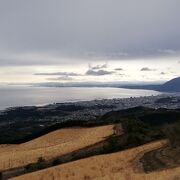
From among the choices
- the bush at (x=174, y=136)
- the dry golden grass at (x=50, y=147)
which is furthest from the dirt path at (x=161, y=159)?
the dry golden grass at (x=50, y=147)

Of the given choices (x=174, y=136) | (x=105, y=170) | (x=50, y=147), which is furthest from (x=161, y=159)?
(x=50, y=147)

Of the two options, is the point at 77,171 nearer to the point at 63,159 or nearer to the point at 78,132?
the point at 63,159

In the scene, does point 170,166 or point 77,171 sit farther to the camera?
point 77,171

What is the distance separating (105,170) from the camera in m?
26.9

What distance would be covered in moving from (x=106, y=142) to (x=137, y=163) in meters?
11.0

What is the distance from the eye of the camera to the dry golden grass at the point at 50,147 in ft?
117

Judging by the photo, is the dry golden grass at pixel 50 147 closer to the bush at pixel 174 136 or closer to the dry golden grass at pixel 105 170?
the dry golden grass at pixel 105 170

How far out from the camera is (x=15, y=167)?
1305 inches

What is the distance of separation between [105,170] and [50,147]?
1540 cm

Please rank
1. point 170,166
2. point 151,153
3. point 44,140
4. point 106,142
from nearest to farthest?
point 170,166, point 151,153, point 106,142, point 44,140

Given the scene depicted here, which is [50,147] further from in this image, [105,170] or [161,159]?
[161,159]

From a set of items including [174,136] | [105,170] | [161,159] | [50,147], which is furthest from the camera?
[50,147]

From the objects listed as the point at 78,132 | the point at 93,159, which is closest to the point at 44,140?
the point at 78,132

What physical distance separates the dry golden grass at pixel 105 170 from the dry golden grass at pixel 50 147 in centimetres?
587
